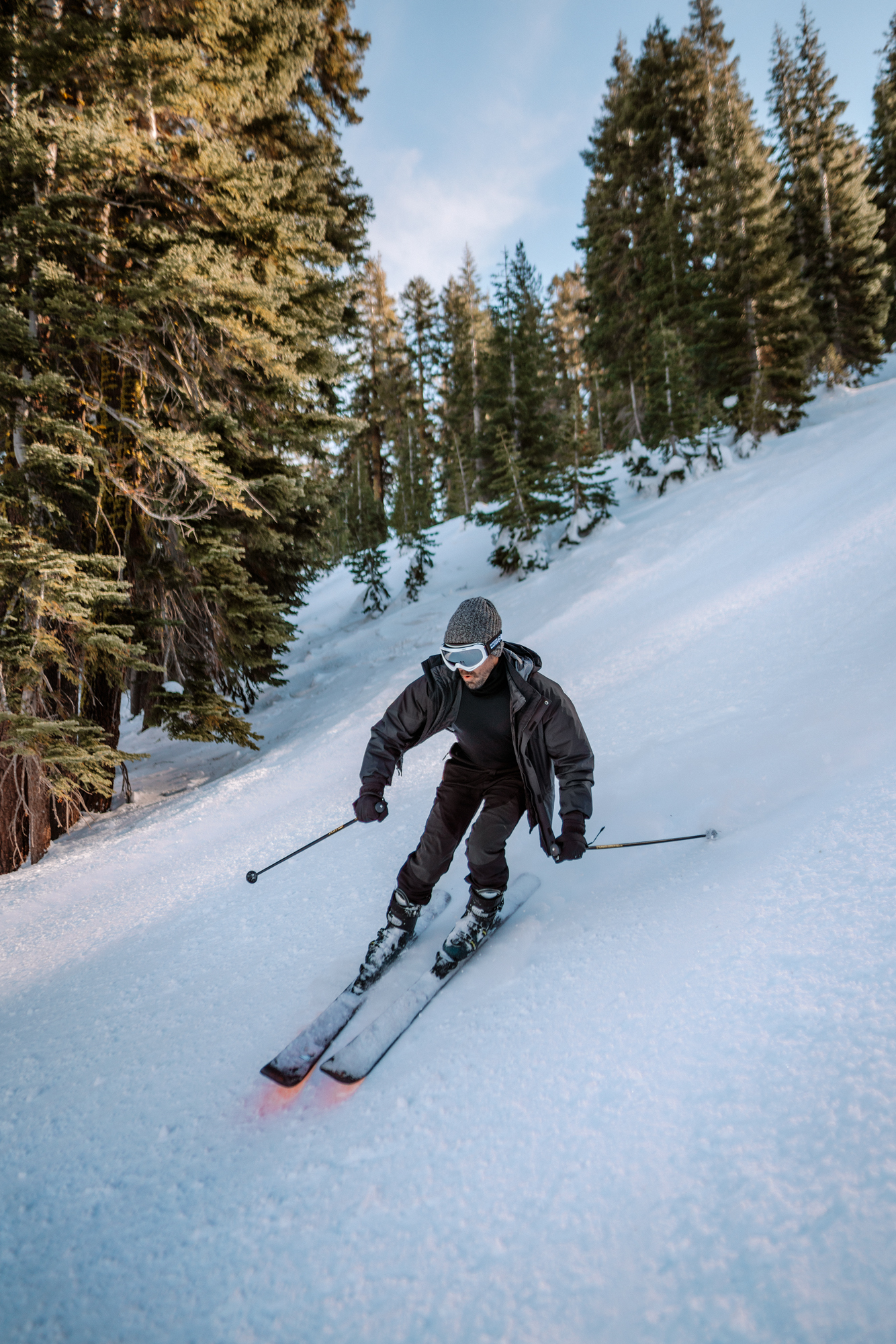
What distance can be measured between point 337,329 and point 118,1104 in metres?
9.97

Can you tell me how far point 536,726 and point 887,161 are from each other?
39739mm

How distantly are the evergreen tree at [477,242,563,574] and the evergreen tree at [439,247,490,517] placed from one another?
7.57m

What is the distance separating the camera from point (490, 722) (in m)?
3.48

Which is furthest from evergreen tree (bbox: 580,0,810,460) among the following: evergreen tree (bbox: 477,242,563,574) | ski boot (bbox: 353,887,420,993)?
ski boot (bbox: 353,887,420,993)

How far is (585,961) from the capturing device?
3205mm

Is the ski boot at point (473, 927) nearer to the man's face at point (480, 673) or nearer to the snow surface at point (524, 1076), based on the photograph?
the snow surface at point (524, 1076)

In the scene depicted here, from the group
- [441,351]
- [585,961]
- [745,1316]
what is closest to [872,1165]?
[745,1316]

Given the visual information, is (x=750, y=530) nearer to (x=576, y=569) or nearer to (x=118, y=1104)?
(x=576, y=569)

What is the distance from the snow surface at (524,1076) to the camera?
72.2 inches

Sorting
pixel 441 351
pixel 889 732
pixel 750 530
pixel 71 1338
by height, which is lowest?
pixel 71 1338

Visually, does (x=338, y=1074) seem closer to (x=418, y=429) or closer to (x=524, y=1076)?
(x=524, y=1076)

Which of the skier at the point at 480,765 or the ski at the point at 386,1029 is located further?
the skier at the point at 480,765

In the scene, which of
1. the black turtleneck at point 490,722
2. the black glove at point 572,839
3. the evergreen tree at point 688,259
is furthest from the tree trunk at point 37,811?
the evergreen tree at point 688,259

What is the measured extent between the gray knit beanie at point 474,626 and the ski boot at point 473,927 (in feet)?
5.16
